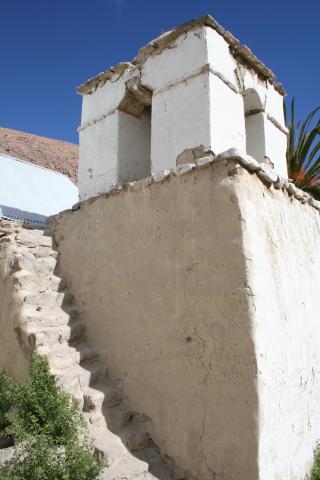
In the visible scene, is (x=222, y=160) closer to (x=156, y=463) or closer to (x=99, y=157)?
(x=99, y=157)

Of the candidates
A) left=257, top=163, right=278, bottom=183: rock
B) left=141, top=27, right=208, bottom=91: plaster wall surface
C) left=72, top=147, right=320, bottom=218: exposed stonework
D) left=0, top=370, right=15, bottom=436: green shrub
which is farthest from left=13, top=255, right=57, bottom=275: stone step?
left=257, top=163, right=278, bottom=183: rock

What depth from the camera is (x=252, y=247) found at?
3352 mm

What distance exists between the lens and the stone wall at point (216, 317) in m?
3.18

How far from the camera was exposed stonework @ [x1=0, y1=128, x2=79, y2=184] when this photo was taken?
17.0 metres

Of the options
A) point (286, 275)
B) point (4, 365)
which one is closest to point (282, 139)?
point (286, 275)

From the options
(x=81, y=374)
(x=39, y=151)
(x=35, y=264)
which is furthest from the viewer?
(x=39, y=151)

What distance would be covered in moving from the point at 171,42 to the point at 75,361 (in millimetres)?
3861

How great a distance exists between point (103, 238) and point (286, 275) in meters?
2.05

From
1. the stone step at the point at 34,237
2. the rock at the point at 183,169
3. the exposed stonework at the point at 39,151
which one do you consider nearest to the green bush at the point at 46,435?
the stone step at the point at 34,237

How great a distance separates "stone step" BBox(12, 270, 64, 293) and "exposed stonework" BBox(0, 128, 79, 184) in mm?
12162

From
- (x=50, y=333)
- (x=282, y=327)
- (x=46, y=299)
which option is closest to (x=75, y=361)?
(x=50, y=333)

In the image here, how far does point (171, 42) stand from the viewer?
489 centimetres

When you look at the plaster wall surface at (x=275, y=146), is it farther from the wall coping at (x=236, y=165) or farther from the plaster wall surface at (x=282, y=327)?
the plaster wall surface at (x=282, y=327)

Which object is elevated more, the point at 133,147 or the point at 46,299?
the point at 133,147
